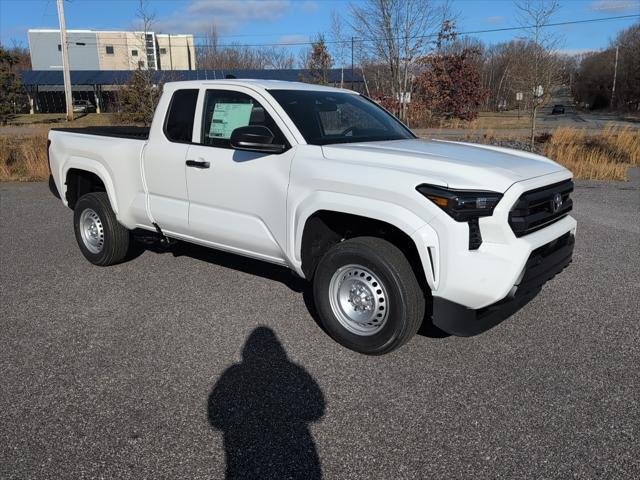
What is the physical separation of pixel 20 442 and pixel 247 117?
9.59 feet

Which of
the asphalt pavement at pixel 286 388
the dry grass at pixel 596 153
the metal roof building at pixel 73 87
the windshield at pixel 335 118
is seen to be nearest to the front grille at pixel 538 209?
the asphalt pavement at pixel 286 388

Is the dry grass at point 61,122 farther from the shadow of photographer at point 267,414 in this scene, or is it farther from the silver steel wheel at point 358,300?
the shadow of photographer at point 267,414

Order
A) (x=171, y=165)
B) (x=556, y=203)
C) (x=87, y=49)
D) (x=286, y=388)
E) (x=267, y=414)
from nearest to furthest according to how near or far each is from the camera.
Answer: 1. (x=267, y=414)
2. (x=286, y=388)
3. (x=556, y=203)
4. (x=171, y=165)
5. (x=87, y=49)

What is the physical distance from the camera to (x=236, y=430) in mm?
3086

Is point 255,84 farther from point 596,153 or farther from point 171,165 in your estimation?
point 596,153

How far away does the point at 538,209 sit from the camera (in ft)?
12.5

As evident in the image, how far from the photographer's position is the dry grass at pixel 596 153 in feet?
43.2

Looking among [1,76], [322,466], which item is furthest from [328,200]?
[1,76]

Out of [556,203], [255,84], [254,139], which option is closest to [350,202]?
[254,139]

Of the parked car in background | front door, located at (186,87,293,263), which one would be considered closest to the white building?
the parked car in background

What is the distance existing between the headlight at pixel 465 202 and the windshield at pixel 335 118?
4.15 ft

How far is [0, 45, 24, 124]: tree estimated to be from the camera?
3653 cm

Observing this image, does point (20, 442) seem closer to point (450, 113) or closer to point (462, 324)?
point (462, 324)

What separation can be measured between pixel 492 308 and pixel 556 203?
1004 millimetres
